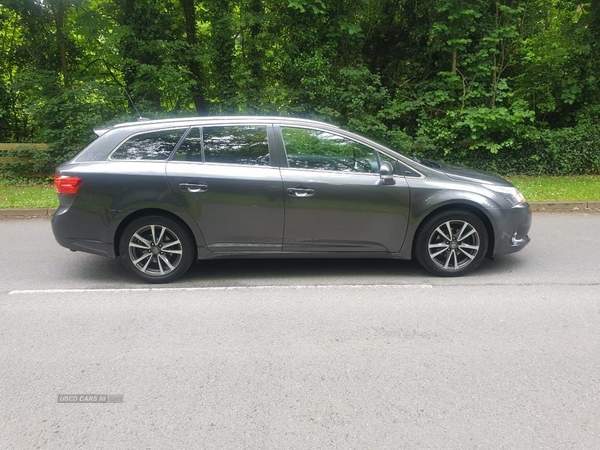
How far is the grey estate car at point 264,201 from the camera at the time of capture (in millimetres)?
4965

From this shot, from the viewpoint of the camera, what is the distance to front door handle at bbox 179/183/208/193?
4.94m

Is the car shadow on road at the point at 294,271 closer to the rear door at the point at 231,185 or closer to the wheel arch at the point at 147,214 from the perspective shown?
the rear door at the point at 231,185

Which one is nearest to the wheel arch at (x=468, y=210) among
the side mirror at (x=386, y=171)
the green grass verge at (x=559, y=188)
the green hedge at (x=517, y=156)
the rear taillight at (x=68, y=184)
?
the side mirror at (x=386, y=171)

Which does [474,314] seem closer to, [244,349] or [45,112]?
[244,349]

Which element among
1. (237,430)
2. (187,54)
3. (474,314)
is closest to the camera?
(237,430)

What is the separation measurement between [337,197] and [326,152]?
535 mm

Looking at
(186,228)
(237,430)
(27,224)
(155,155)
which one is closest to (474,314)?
(237,430)

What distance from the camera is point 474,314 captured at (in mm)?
4266

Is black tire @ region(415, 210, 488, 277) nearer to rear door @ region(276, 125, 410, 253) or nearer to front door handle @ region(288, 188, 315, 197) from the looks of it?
rear door @ region(276, 125, 410, 253)

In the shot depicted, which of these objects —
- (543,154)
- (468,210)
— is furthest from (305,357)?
(543,154)

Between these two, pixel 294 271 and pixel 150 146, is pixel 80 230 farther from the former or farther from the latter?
pixel 294 271

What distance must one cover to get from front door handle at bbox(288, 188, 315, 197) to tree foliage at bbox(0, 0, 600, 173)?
23.9 feet

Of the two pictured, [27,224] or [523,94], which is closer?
[27,224]

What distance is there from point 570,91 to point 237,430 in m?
12.7
